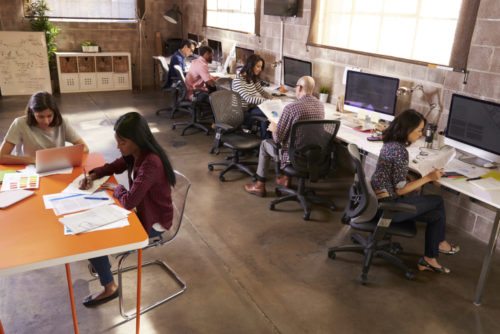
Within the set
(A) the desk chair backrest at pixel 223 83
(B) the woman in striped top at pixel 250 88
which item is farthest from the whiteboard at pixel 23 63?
(B) the woman in striped top at pixel 250 88

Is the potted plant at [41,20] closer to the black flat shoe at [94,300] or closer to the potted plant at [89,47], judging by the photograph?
the potted plant at [89,47]

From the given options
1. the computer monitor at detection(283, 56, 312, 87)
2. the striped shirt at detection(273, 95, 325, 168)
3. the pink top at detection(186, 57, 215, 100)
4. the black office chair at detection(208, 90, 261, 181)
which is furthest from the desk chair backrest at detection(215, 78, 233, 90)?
the striped shirt at detection(273, 95, 325, 168)

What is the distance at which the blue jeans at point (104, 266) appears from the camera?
8.45ft

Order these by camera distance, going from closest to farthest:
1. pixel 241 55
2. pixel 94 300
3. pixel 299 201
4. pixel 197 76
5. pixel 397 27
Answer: pixel 94 300
pixel 299 201
pixel 397 27
pixel 197 76
pixel 241 55

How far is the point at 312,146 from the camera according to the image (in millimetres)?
3689

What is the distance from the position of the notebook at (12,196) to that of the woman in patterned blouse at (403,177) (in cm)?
214

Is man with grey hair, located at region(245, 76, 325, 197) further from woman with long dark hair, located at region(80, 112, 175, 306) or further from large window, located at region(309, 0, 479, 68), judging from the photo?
woman with long dark hair, located at region(80, 112, 175, 306)

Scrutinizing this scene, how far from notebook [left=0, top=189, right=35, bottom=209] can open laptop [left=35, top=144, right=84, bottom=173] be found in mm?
273

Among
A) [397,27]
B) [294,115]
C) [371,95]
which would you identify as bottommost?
[294,115]

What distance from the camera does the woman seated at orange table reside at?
9.40 ft

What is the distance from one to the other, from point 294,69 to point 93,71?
4.87 metres

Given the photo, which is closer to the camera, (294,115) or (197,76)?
(294,115)

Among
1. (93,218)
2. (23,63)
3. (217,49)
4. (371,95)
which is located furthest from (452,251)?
(23,63)

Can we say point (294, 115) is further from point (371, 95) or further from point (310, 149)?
point (371, 95)
